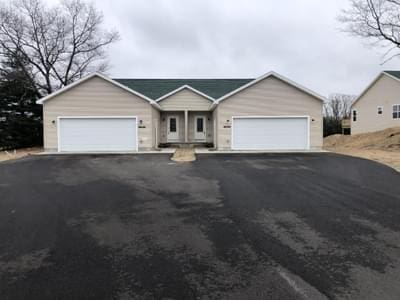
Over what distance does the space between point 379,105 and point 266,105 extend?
44.3 ft

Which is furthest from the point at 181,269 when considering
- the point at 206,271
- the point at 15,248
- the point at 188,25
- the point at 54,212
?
the point at 188,25

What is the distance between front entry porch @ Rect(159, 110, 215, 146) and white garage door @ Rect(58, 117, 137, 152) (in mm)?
4394

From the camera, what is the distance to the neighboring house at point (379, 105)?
2553cm

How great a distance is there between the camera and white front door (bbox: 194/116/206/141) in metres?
23.5

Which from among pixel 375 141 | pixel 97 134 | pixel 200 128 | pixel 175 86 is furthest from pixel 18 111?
pixel 375 141

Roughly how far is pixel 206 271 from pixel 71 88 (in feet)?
59.4

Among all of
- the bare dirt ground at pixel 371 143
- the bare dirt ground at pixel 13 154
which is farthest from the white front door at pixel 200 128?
the bare dirt ground at pixel 13 154

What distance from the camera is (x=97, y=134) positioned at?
19.1 metres

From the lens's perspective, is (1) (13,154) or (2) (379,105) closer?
(1) (13,154)

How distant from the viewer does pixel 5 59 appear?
27.1 metres

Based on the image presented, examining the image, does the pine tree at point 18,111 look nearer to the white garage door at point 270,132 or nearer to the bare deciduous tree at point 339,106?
the white garage door at point 270,132

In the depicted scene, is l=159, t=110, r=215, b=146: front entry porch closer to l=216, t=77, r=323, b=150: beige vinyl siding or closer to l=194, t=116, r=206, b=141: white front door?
l=194, t=116, r=206, b=141: white front door

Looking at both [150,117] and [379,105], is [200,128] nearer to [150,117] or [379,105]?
[150,117]

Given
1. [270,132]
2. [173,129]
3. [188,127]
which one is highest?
[188,127]
